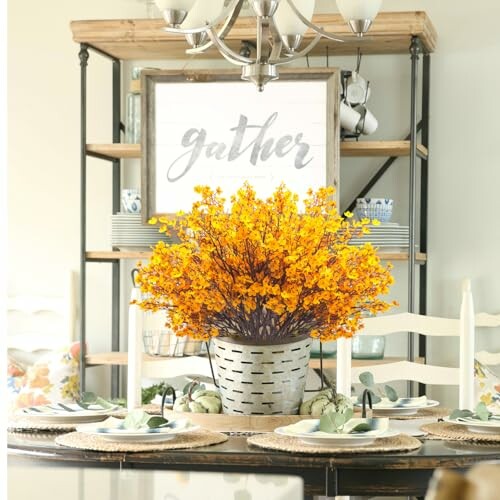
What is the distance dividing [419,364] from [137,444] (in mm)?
1004

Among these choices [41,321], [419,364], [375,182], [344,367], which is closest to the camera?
[344,367]

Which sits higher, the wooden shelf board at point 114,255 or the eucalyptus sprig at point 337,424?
the wooden shelf board at point 114,255

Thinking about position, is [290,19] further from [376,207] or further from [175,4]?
[376,207]

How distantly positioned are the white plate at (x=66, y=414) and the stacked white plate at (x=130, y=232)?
1285mm

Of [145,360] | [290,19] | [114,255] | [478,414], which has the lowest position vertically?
[145,360]

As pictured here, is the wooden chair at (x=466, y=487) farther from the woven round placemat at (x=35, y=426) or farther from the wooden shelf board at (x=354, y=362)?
the wooden shelf board at (x=354, y=362)

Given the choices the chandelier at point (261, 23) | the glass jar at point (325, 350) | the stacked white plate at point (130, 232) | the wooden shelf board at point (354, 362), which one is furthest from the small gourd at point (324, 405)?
the stacked white plate at point (130, 232)

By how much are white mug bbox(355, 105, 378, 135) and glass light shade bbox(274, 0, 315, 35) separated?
3.83 feet

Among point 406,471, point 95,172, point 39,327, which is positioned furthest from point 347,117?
point 406,471

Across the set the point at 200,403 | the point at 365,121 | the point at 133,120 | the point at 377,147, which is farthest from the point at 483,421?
the point at 133,120

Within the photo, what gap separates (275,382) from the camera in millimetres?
1934

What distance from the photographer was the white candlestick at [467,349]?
2.24m

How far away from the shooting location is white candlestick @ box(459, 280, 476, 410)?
224 centimetres

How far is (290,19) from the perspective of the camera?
221 centimetres
